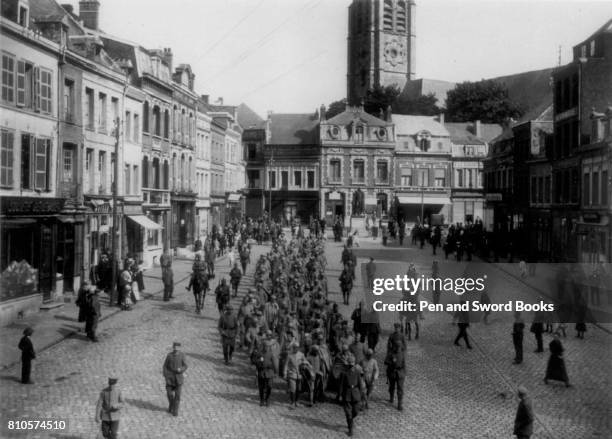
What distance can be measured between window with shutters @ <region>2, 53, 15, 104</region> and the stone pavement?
828cm

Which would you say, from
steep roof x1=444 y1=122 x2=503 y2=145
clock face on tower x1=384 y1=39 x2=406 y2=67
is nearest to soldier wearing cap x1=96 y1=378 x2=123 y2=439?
steep roof x1=444 y1=122 x2=503 y2=145

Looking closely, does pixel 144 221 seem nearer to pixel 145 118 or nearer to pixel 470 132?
pixel 145 118

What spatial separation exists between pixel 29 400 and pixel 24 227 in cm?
1061

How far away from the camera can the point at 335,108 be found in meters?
95.3

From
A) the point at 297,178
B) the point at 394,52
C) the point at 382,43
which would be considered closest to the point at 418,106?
the point at 382,43

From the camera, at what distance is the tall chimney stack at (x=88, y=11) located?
36688 millimetres

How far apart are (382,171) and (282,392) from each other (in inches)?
2323

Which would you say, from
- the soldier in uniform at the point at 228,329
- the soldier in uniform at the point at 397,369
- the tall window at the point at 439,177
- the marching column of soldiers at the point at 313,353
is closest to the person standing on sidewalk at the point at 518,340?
the marching column of soldiers at the point at 313,353

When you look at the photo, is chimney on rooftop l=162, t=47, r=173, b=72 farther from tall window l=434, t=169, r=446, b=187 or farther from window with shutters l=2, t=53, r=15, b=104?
tall window l=434, t=169, r=446, b=187

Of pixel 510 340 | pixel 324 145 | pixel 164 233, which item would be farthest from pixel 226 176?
pixel 510 340

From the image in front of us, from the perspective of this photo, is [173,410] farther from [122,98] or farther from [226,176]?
[226,176]

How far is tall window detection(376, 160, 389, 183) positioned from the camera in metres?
72.8

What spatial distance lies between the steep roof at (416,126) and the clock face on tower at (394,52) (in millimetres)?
35639

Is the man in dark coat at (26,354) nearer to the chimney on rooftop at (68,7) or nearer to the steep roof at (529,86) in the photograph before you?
the chimney on rooftop at (68,7)
